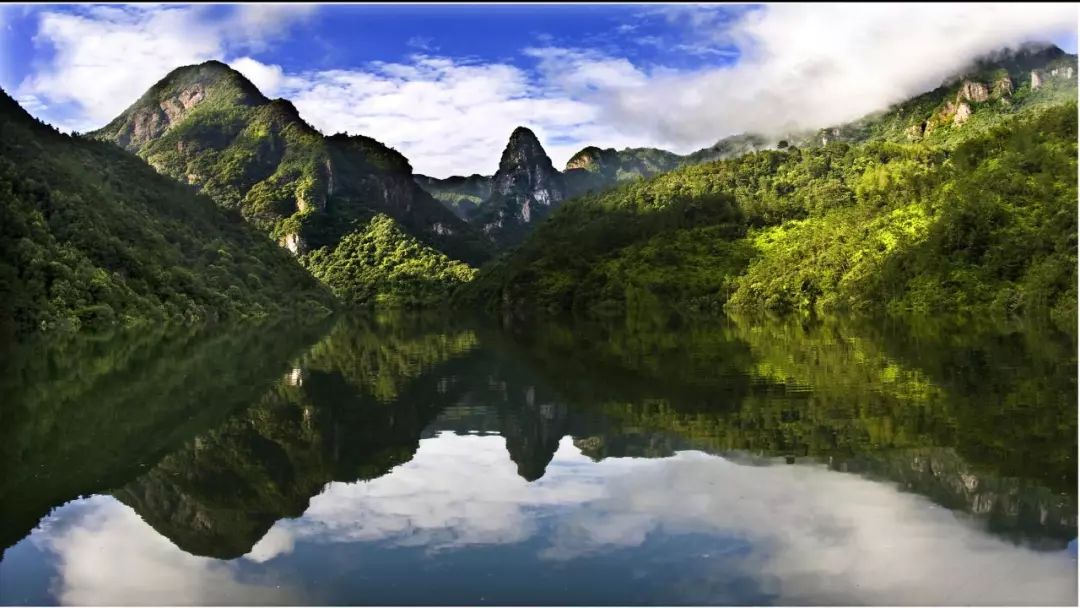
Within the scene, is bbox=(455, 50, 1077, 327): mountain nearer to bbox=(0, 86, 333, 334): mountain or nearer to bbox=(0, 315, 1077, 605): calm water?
bbox=(0, 315, 1077, 605): calm water

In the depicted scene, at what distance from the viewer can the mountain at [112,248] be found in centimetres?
7912

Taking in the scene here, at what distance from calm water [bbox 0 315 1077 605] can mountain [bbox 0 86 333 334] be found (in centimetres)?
5610

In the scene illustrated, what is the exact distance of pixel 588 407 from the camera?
24938 millimetres

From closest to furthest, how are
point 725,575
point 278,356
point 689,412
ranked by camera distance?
1. point 725,575
2. point 689,412
3. point 278,356

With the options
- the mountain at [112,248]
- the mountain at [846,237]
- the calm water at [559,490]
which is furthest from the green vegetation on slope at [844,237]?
the mountain at [112,248]

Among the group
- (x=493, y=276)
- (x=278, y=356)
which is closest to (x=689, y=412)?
(x=278, y=356)

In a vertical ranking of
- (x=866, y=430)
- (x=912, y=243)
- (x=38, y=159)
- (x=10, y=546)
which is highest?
(x=38, y=159)

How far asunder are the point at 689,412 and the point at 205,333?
60.8 m

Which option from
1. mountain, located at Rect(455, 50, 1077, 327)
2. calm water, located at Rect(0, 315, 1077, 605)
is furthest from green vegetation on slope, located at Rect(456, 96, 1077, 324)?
calm water, located at Rect(0, 315, 1077, 605)

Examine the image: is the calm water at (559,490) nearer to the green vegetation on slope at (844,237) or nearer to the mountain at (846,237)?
the mountain at (846,237)

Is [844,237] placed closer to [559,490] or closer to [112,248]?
[112,248]

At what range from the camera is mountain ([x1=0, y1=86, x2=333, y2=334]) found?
79.1 meters

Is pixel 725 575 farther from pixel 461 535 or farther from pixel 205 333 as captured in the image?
pixel 205 333

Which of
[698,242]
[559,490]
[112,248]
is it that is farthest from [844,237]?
[559,490]
